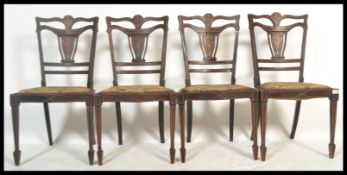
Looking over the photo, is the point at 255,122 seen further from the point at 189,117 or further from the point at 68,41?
the point at 68,41

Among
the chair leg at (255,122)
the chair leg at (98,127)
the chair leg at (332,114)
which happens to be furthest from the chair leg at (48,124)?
the chair leg at (332,114)

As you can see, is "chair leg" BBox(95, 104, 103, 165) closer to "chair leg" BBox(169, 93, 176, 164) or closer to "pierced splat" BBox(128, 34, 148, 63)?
"chair leg" BBox(169, 93, 176, 164)

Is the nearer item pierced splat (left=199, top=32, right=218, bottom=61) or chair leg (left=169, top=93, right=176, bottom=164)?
chair leg (left=169, top=93, right=176, bottom=164)

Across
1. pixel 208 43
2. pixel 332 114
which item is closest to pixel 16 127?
pixel 208 43

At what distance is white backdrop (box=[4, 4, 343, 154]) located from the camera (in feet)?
10.7

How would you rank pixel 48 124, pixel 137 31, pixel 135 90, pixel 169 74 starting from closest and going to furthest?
1. pixel 135 90
2. pixel 137 31
3. pixel 48 124
4. pixel 169 74

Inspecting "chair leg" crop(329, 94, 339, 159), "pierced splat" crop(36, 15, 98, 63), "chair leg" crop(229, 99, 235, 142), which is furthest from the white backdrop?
"chair leg" crop(329, 94, 339, 159)

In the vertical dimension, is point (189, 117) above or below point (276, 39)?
below

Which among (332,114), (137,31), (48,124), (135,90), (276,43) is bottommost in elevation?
(48,124)

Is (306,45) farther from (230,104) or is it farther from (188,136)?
(188,136)

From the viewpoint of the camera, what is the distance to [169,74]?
3.31 metres

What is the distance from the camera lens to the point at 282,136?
132 inches

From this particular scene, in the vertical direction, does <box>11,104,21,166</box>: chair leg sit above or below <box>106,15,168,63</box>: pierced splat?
below

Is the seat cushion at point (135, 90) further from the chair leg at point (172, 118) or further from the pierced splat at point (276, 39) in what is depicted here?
the pierced splat at point (276, 39)
